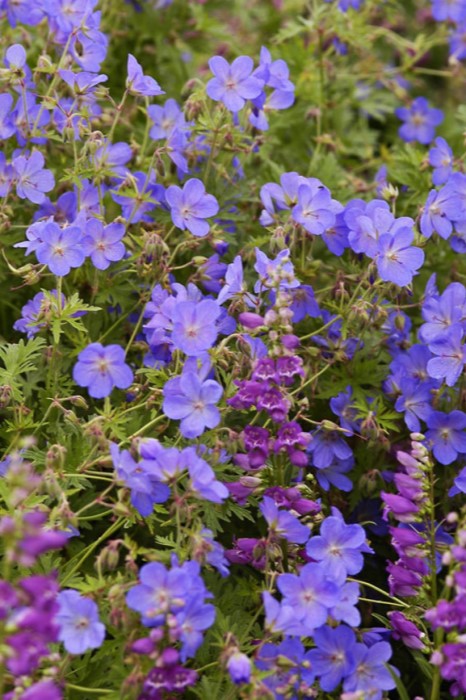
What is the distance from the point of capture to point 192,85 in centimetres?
259

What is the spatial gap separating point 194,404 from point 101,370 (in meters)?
0.19

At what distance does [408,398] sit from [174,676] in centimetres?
89

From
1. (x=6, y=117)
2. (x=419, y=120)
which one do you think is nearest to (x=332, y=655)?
(x=6, y=117)

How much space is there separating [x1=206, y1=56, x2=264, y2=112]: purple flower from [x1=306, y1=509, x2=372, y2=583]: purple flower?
96 centimetres

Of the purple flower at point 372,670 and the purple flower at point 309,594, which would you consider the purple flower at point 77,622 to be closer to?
the purple flower at point 309,594

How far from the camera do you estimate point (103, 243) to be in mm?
2125

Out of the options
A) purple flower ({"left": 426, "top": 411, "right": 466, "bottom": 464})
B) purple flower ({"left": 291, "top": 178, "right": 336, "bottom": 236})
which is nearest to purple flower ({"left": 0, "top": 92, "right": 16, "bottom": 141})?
purple flower ({"left": 291, "top": 178, "right": 336, "bottom": 236})

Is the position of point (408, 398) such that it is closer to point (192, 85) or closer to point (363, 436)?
point (363, 436)

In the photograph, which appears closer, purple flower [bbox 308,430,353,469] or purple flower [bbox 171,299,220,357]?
purple flower [bbox 171,299,220,357]

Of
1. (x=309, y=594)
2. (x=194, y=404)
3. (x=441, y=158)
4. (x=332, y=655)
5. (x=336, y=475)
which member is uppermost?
(x=194, y=404)

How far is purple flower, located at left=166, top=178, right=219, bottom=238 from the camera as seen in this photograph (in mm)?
2195

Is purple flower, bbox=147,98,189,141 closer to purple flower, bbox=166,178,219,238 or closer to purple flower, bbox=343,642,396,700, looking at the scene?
purple flower, bbox=166,178,219,238

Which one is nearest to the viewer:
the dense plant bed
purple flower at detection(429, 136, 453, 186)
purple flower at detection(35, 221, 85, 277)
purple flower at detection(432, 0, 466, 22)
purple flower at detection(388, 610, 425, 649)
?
the dense plant bed

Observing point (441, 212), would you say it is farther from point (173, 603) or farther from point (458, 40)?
point (458, 40)
